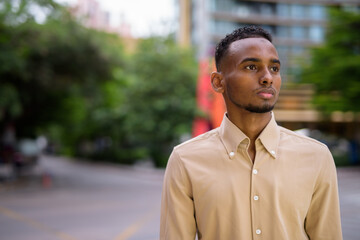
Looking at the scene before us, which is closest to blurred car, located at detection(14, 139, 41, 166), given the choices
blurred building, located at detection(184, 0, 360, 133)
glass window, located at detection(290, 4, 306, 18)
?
blurred building, located at detection(184, 0, 360, 133)

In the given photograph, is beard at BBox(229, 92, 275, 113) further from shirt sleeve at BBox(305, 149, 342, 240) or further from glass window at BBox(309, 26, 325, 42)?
glass window at BBox(309, 26, 325, 42)

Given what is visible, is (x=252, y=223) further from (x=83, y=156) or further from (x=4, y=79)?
(x=83, y=156)

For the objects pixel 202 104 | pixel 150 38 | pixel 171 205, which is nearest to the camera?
pixel 171 205

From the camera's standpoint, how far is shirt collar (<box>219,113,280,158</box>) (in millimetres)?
1634

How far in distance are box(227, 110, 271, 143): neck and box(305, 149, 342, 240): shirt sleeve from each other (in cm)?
28

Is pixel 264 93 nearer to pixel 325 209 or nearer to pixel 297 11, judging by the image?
pixel 325 209

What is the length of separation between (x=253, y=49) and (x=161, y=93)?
19295mm

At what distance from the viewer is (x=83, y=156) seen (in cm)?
3681

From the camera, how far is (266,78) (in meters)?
1.58

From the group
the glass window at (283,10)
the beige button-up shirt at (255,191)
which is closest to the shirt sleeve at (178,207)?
the beige button-up shirt at (255,191)

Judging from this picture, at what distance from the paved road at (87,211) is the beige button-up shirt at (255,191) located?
442 cm

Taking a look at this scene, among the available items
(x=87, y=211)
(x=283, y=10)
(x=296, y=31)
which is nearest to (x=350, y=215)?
(x=87, y=211)

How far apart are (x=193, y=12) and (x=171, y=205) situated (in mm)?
48159

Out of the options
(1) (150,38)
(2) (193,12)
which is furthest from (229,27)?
(1) (150,38)
